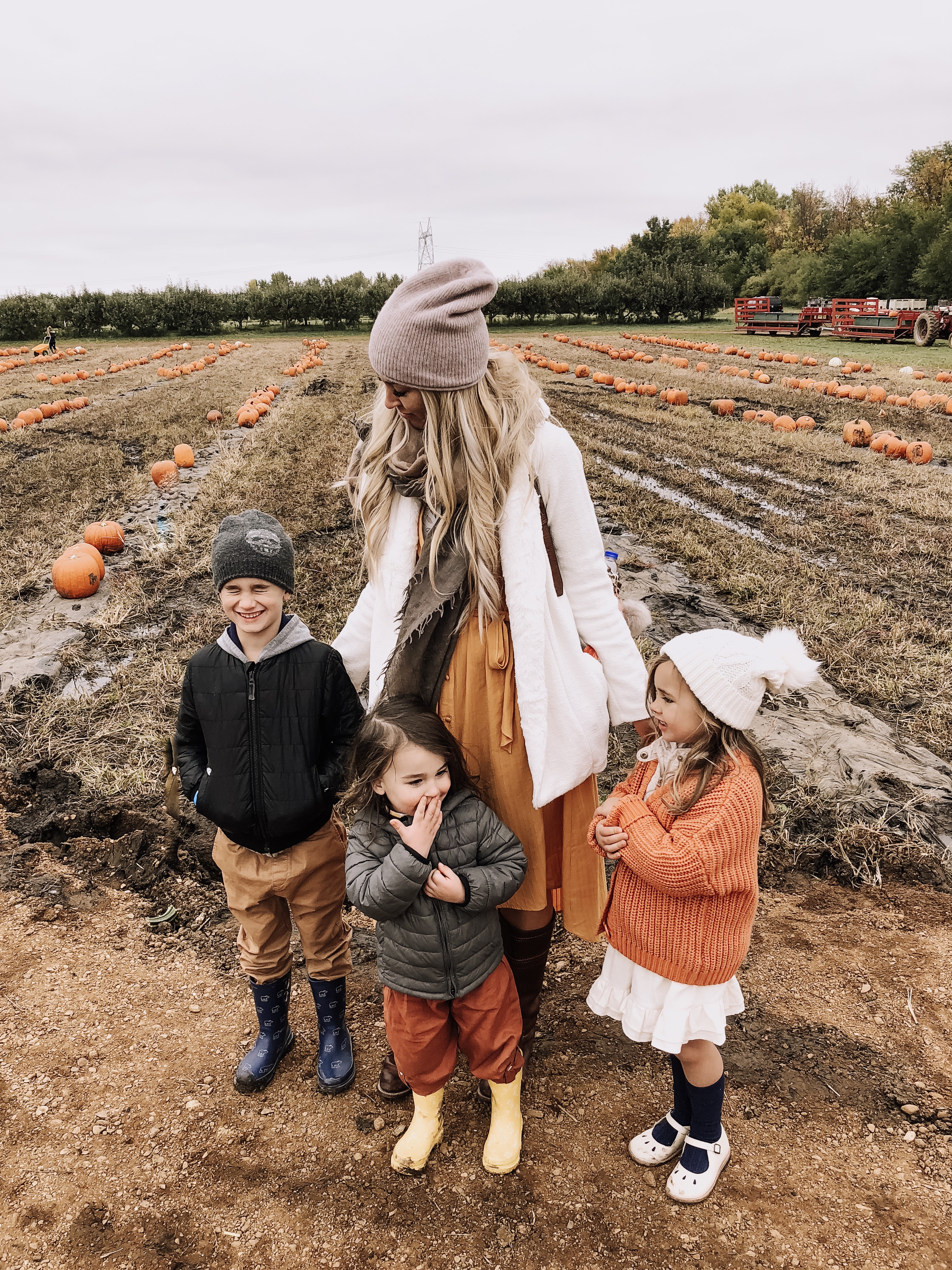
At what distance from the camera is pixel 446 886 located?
2.07 meters

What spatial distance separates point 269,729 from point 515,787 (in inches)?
30.2

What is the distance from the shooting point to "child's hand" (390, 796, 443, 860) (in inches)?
81.3

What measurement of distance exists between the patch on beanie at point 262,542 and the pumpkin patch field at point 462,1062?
0.96 metres

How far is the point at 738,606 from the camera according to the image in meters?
6.00

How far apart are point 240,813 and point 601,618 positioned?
1212 millimetres

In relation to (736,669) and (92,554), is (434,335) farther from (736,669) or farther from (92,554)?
(92,554)

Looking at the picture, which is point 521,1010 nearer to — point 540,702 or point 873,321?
point 540,702

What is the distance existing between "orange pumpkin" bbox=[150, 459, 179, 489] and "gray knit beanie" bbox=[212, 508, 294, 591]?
8.19 m

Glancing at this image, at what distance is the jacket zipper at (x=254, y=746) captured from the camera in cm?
236

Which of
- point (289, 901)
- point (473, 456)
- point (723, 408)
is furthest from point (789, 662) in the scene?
point (723, 408)

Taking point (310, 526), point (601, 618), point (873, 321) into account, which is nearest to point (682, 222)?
point (873, 321)

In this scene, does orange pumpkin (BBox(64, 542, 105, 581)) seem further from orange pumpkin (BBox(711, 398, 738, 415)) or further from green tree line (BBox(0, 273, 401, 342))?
green tree line (BBox(0, 273, 401, 342))

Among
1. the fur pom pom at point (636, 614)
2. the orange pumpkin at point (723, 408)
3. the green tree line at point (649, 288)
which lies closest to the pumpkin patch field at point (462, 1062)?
the fur pom pom at point (636, 614)

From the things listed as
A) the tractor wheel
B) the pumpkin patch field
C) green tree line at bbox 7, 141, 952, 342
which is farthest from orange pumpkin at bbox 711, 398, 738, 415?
green tree line at bbox 7, 141, 952, 342
